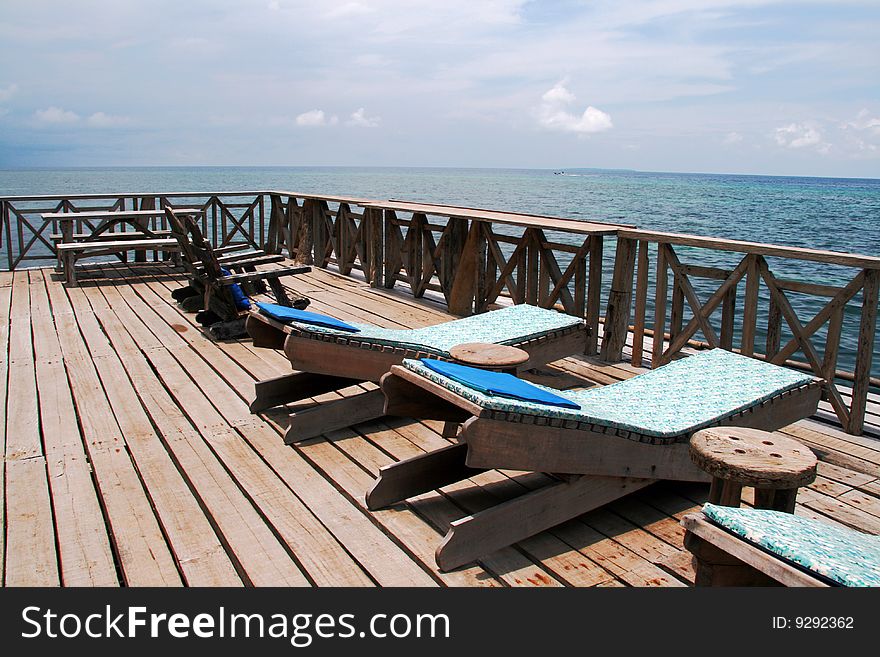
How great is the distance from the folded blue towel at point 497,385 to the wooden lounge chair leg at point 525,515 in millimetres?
309

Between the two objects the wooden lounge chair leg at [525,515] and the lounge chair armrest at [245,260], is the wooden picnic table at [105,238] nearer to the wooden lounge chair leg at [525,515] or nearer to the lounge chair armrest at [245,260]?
the lounge chair armrest at [245,260]

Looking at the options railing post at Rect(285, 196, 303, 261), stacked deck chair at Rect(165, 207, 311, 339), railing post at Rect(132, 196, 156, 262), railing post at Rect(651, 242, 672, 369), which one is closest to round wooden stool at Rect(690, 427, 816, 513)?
railing post at Rect(651, 242, 672, 369)

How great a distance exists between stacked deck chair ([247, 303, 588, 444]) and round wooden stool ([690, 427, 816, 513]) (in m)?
1.53

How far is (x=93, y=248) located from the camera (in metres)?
7.94

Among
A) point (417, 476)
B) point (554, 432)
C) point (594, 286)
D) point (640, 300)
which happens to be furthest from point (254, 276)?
point (554, 432)

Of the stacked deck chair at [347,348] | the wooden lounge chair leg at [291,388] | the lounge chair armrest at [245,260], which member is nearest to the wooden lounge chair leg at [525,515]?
the stacked deck chair at [347,348]

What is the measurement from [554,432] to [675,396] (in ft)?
2.97

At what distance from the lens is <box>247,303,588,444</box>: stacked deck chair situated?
344 cm

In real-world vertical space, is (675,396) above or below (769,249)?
below

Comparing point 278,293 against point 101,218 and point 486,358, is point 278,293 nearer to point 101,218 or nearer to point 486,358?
point 486,358

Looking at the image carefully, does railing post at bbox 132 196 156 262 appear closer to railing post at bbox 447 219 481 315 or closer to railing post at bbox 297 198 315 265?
railing post at bbox 297 198 315 265

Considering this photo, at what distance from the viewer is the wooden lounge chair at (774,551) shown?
1.59 meters
